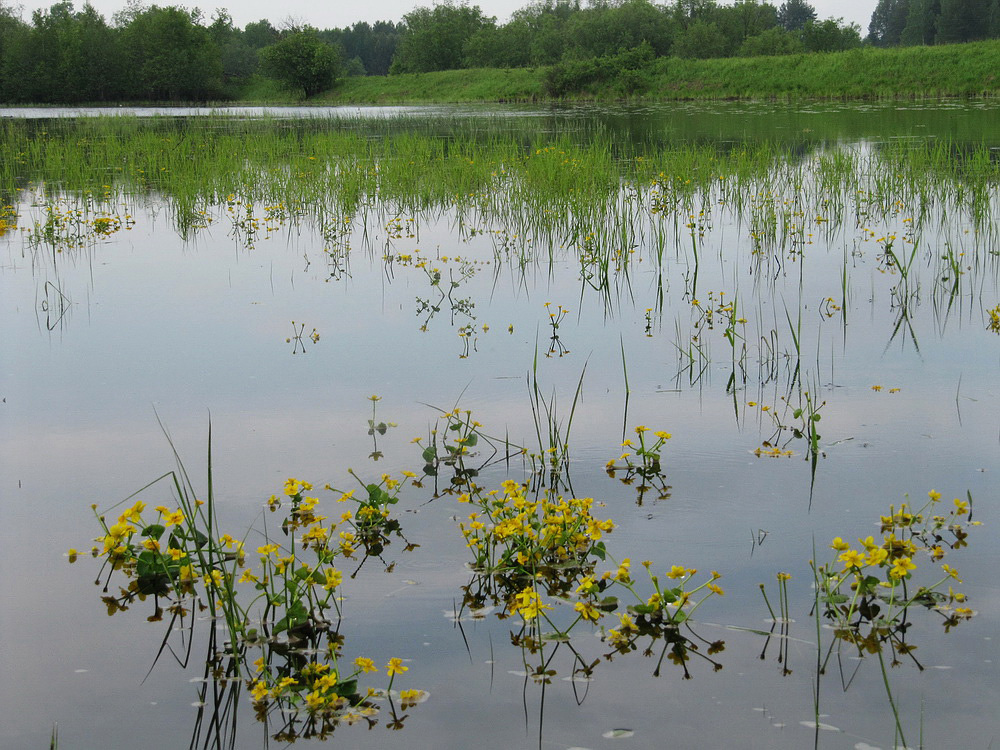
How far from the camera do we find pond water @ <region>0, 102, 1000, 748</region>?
1.99 metres

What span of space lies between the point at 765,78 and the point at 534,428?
37.9 meters

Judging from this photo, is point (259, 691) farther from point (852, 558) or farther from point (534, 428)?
point (534, 428)

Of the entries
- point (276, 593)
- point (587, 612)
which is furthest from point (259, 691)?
point (587, 612)

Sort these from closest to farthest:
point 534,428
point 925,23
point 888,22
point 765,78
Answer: point 534,428 → point 765,78 → point 925,23 → point 888,22

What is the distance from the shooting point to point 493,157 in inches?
437

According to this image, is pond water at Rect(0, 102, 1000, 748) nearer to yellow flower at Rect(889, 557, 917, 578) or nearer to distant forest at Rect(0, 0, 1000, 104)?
yellow flower at Rect(889, 557, 917, 578)

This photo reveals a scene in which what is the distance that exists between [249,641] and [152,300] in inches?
166

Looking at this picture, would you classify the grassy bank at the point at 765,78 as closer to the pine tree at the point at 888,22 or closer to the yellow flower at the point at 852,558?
the yellow flower at the point at 852,558

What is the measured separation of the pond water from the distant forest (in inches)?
1586

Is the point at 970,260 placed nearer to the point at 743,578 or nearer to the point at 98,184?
the point at 743,578

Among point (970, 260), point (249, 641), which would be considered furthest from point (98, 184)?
point (249, 641)

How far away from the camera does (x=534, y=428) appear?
3.56 metres

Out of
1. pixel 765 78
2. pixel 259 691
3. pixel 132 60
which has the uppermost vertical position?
pixel 132 60

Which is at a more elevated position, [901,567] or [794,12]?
[794,12]
